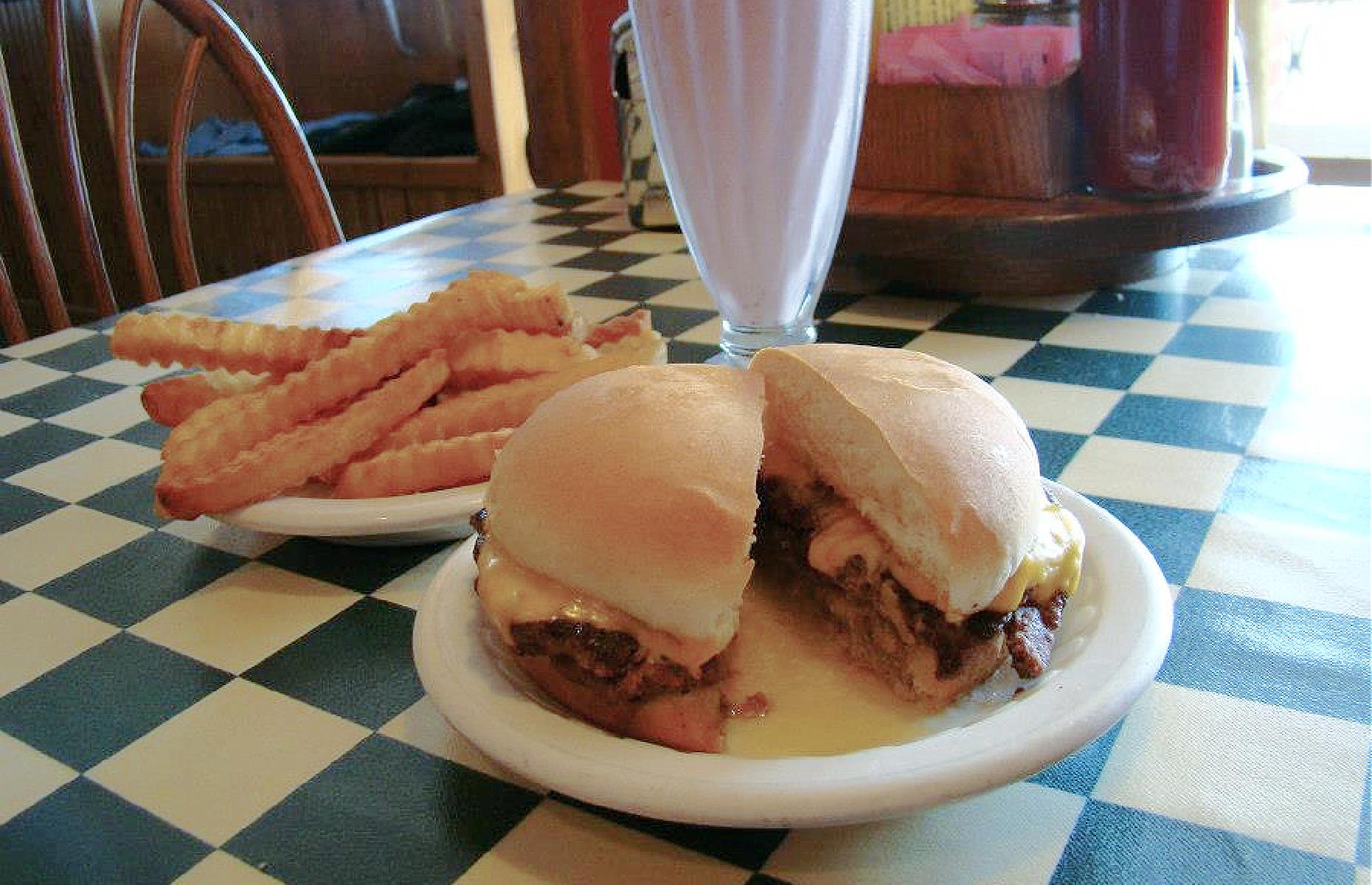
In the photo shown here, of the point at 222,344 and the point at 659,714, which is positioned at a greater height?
the point at 222,344

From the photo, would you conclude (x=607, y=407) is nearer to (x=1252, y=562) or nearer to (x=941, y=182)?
(x=1252, y=562)

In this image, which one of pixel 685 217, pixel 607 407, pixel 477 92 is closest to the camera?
pixel 607 407

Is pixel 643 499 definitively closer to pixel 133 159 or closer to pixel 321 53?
pixel 133 159

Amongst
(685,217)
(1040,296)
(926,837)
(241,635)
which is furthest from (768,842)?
(1040,296)

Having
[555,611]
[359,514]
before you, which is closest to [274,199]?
[359,514]

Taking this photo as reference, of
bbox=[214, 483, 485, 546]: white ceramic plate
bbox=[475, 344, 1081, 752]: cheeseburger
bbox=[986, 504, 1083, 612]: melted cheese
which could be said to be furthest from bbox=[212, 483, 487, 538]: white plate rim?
bbox=[986, 504, 1083, 612]: melted cheese

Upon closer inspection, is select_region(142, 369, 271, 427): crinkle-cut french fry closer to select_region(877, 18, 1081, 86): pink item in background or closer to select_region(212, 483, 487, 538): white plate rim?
select_region(212, 483, 487, 538): white plate rim
